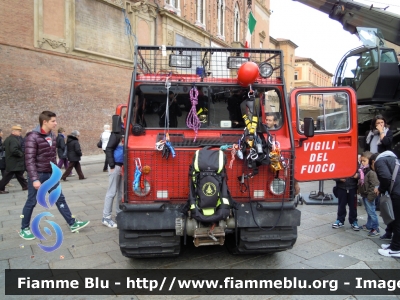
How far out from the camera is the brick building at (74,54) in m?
14.5

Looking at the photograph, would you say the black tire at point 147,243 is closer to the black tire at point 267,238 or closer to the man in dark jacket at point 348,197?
the black tire at point 267,238

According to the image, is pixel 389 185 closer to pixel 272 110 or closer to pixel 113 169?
pixel 272 110

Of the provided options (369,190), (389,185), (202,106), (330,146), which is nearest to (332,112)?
(330,146)

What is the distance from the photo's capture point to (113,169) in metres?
5.74

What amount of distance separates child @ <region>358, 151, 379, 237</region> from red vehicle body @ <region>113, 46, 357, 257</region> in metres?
0.93

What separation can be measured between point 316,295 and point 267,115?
8.43ft

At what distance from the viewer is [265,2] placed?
4141 cm

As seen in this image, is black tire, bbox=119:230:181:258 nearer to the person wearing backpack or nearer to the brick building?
the person wearing backpack

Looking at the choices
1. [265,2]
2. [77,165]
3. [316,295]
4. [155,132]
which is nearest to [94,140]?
[77,165]

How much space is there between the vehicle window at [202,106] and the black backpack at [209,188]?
1.05m

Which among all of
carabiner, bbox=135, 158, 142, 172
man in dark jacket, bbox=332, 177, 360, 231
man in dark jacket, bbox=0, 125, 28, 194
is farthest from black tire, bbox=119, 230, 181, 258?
man in dark jacket, bbox=0, 125, 28, 194

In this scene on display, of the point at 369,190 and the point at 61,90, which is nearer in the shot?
the point at 369,190

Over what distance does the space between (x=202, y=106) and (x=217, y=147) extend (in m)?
0.88

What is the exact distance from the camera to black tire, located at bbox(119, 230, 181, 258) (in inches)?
149
